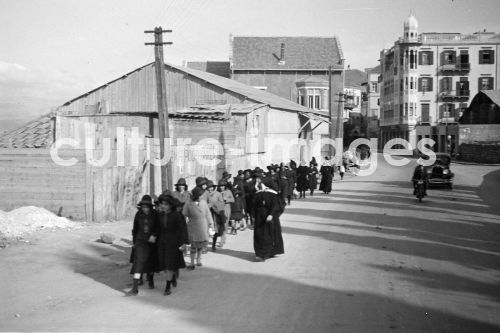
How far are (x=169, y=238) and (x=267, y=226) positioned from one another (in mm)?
3111

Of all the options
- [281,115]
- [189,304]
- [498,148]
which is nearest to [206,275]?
[189,304]

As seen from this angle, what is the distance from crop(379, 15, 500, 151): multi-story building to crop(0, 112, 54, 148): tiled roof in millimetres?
59970

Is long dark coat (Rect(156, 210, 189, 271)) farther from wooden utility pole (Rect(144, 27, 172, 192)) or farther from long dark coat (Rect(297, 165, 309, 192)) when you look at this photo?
long dark coat (Rect(297, 165, 309, 192))

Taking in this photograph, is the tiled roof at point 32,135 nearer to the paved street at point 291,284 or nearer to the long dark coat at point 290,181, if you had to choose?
the paved street at point 291,284

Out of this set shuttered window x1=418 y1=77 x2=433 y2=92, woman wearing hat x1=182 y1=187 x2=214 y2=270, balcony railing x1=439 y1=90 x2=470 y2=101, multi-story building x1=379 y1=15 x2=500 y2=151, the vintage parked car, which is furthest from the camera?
shuttered window x1=418 y1=77 x2=433 y2=92

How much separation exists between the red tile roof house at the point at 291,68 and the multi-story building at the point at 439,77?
14.4 m

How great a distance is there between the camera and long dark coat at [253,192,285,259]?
11352mm

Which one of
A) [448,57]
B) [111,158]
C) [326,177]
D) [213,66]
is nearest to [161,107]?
[111,158]

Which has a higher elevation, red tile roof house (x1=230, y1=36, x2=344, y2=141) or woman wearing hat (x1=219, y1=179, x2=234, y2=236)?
red tile roof house (x1=230, y1=36, x2=344, y2=141)

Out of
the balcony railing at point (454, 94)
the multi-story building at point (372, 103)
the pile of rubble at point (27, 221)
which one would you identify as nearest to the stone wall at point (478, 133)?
the balcony railing at point (454, 94)

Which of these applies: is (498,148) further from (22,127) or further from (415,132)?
(22,127)

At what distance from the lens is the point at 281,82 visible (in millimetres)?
63250

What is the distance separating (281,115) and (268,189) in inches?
1022

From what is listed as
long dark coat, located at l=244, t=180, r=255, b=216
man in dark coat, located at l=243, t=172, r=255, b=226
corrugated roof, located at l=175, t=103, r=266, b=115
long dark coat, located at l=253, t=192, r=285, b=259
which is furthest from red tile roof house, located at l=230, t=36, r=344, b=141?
long dark coat, located at l=253, t=192, r=285, b=259
